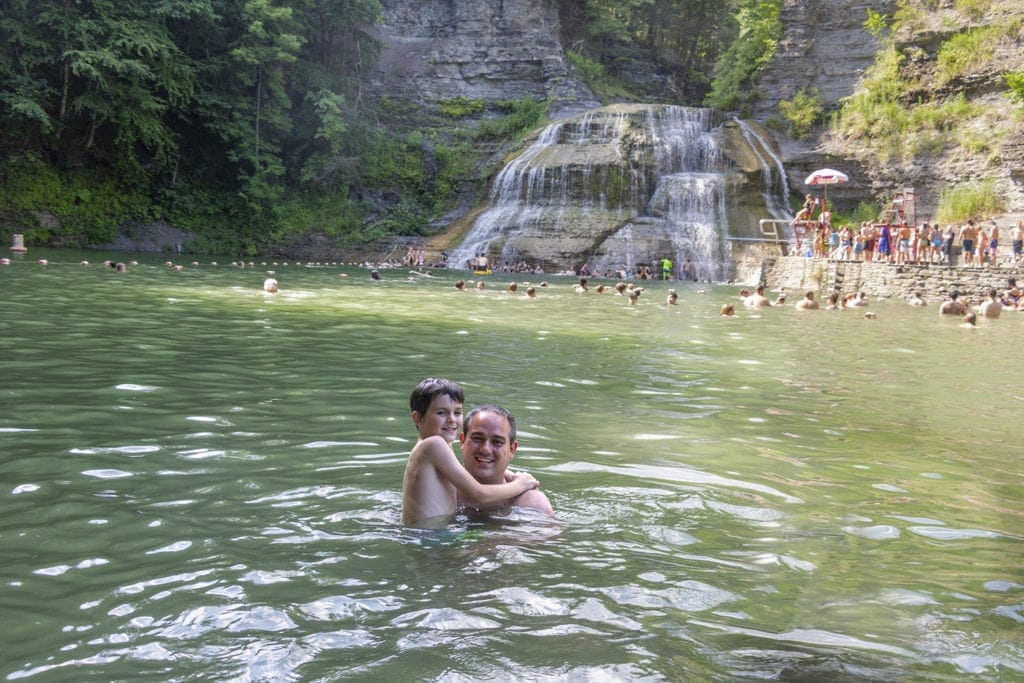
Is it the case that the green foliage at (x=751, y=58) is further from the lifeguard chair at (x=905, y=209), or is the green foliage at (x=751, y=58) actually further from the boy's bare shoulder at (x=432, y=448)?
the boy's bare shoulder at (x=432, y=448)

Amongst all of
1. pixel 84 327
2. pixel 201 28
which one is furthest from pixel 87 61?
pixel 84 327

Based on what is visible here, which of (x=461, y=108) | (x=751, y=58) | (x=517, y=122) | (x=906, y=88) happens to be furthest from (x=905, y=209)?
(x=461, y=108)

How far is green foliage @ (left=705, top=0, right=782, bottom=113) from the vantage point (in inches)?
1748

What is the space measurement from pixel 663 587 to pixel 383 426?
3568 mm

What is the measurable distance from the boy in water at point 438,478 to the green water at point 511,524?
159 millimetres

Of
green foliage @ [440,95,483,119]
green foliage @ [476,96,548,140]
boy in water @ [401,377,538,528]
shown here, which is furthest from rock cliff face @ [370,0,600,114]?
boy in water @ [401,377,538,528]

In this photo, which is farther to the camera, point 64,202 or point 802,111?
point 802,111

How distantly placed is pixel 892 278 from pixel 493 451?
82.5 ft

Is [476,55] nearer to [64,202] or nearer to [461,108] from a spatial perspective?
[461,108]

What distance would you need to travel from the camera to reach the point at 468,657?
3.03 meters

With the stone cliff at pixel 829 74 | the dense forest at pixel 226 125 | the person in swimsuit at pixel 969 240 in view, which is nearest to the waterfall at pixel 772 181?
the stone cliff at pixel 829 74

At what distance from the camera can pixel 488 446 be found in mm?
4730

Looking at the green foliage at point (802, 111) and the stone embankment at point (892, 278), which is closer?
the stone embankment at point (892, 278)

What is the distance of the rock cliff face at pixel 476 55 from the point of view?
49.2 metres
